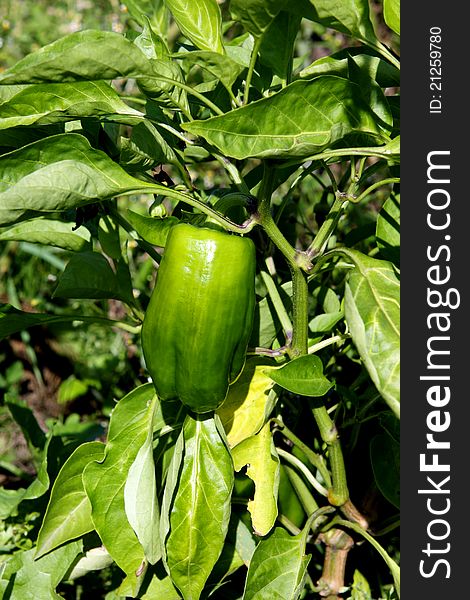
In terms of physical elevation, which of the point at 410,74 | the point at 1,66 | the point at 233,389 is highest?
the point at 1,66

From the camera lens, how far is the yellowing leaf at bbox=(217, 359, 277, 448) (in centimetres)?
100

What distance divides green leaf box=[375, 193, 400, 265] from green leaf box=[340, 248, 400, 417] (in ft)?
0.54

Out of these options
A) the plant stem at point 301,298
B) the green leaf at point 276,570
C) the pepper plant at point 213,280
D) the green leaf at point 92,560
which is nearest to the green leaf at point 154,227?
the pepper plant at point 213,280

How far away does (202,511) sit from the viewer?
932 millimetres

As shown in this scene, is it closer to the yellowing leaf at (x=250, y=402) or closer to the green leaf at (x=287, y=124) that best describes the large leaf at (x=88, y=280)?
the yellowing leaf at (x=250, y=402)

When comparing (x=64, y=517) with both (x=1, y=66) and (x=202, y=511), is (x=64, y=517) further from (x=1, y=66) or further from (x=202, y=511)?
(x=1, y=66)

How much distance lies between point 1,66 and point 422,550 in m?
2.75

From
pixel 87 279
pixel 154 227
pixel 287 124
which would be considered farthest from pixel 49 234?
pixel 287 124

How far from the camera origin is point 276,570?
1.01 meters

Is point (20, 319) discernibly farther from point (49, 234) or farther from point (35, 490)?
point (35, 490)

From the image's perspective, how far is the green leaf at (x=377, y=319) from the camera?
752mm

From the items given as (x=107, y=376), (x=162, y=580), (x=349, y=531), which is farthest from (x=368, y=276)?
(x=107, y=376)

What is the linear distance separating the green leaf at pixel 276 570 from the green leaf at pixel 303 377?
273mm

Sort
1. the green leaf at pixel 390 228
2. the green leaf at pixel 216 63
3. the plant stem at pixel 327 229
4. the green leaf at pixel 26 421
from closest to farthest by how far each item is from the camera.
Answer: the green leaf at pixel 216 63 < the plant stem at pixel 327 229 < the green leaf at pixel 390 228 < the green leaf at pixel 26 421
